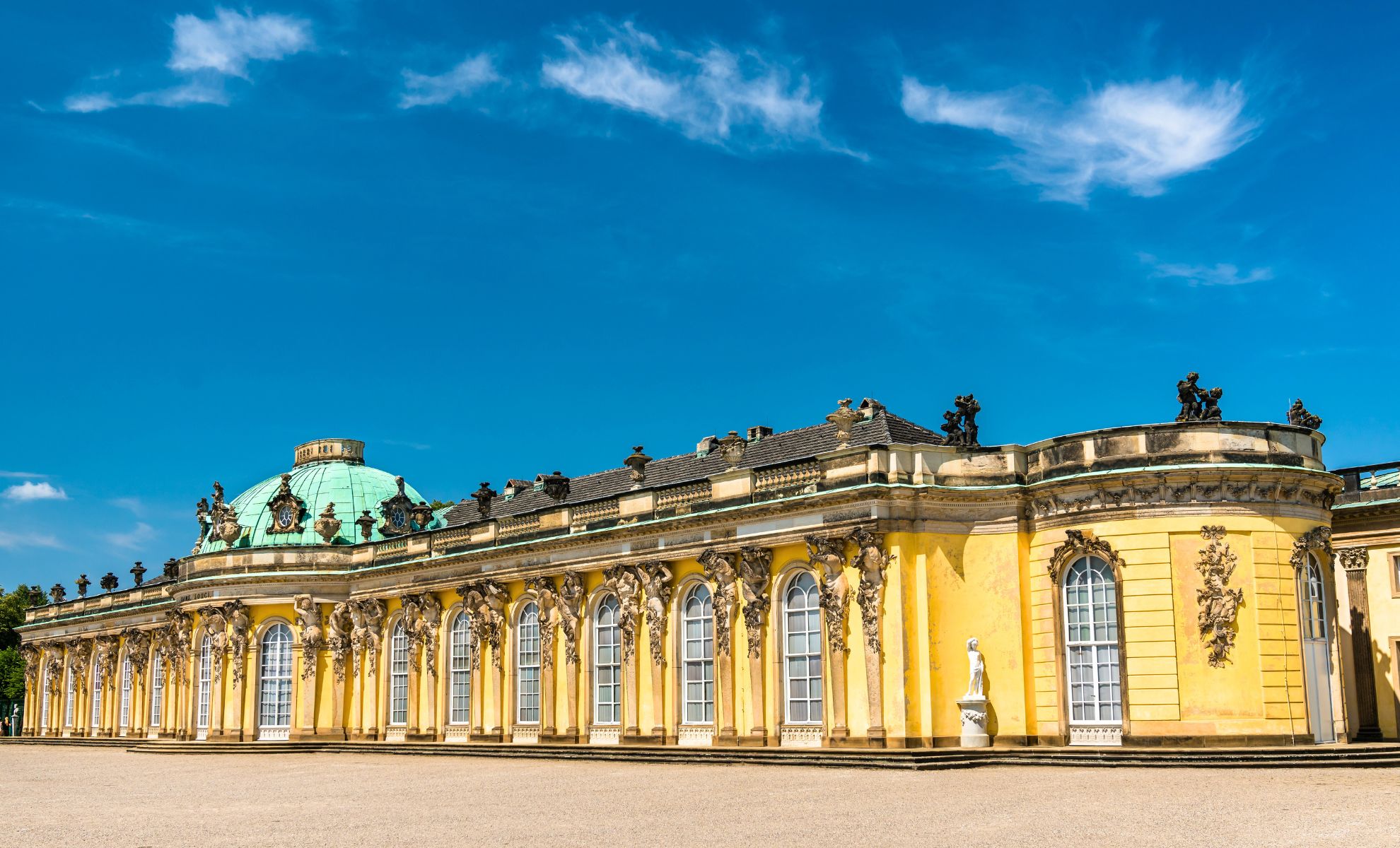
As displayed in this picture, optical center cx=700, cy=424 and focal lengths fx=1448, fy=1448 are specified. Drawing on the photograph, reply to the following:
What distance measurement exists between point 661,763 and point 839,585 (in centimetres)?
575

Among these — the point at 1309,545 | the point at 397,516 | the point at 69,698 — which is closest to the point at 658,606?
the point at 1309,545

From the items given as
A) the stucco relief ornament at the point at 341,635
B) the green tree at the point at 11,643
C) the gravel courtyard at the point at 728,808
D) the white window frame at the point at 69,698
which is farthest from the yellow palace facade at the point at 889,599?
the green tree at the point at 11,643

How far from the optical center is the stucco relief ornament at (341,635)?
4703 centimetres

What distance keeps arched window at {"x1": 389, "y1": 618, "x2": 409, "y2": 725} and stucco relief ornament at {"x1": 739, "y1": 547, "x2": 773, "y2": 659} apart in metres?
15.2

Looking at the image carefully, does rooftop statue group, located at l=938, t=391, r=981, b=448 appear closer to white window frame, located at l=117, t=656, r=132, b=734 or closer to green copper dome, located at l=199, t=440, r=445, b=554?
green copper dome, located at l=199, t=440, r=445, b=554

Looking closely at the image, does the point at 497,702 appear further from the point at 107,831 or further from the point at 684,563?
the point at 107,831

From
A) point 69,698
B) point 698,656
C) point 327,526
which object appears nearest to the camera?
point 698,656

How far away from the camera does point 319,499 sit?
51.2 m

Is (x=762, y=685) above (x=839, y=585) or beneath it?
beneath

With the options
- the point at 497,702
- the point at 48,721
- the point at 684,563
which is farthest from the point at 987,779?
the point at 48,721

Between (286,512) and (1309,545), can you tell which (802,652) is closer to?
(1309,545)

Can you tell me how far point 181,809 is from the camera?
23.0 metres

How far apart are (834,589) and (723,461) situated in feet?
29.1

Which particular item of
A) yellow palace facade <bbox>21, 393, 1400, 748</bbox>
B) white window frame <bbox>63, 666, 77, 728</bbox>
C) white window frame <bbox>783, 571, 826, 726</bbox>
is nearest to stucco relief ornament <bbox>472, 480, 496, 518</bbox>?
yellow palace facade <bbox>21, 393, 1400, 748</bbox>
